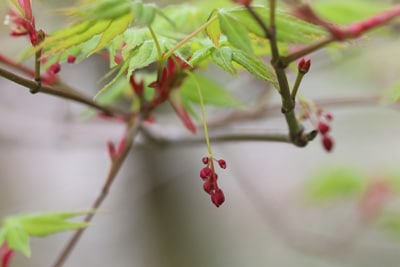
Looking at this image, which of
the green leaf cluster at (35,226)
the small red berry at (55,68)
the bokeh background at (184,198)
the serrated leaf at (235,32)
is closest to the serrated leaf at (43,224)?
the green leaf cluster at (35,226)

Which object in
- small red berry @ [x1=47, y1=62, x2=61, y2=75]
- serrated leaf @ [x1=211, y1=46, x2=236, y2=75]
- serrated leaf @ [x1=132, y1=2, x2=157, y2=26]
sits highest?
serrated leaf @ [x1=132, y1=2, x2=157, y2=26]

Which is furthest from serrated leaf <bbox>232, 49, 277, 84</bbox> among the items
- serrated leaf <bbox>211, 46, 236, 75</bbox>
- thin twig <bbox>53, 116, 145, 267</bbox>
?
thin twig <bbox>53, 116, 145, 267</bbox>

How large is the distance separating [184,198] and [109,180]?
242cm

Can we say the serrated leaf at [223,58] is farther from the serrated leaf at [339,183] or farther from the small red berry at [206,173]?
the serrated leaf at [339,183]

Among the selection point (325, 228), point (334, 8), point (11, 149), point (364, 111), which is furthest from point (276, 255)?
point (334, 8)

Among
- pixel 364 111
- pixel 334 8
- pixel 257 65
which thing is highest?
pixel 257 65

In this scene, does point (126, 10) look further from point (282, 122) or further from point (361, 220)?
point (282, 122)

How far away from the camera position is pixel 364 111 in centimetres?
351

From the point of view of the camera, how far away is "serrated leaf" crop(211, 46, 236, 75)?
705mm

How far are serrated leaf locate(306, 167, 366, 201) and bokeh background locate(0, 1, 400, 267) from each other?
2.04ft

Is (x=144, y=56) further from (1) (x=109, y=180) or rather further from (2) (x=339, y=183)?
(2) (x=339, y=183)

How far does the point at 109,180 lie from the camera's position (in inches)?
40.7

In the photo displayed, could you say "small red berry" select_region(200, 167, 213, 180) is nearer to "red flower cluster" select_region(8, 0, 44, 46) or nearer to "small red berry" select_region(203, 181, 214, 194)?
"small red berry" select_region(203, 181, 214, 194)

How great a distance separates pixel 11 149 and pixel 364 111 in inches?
83.4
